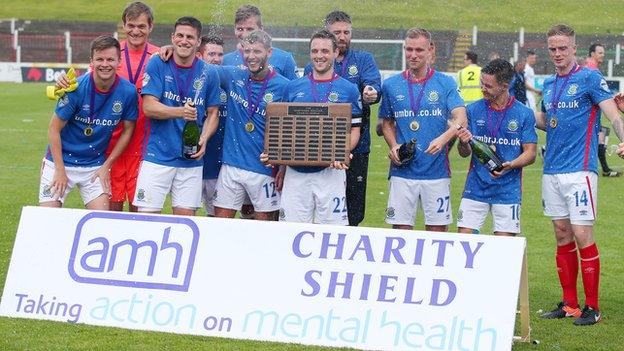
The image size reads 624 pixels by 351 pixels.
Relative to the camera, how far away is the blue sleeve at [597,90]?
7.73 m

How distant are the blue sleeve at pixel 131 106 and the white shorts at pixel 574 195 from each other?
9.82 feet

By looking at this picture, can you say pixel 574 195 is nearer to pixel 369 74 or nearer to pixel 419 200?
pixel 419 200

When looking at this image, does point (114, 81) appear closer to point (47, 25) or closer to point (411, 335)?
point (411, 335)

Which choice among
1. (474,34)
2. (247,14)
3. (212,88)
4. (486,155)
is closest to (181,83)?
(212,88)

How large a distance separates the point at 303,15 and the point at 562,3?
8056mm

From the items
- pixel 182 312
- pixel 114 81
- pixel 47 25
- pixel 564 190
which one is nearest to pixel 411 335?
pixel 182 312

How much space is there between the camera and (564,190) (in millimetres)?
7859

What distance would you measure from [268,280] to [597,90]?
2.73m

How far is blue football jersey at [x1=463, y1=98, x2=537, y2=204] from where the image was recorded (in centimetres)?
788

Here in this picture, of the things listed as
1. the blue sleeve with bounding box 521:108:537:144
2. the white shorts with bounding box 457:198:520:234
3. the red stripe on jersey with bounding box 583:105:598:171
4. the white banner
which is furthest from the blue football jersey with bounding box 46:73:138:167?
the red stripe on jersey with bounding box 583:105:598:171

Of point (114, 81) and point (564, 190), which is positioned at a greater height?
point (114, 81)

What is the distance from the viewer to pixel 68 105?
7.73 m

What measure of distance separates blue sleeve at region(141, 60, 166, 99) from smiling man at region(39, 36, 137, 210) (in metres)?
0.12

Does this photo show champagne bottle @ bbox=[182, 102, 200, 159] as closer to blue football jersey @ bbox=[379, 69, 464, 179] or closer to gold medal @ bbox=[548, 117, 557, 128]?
blue football jersey @ bbox=[379, 69, 464, 179]
